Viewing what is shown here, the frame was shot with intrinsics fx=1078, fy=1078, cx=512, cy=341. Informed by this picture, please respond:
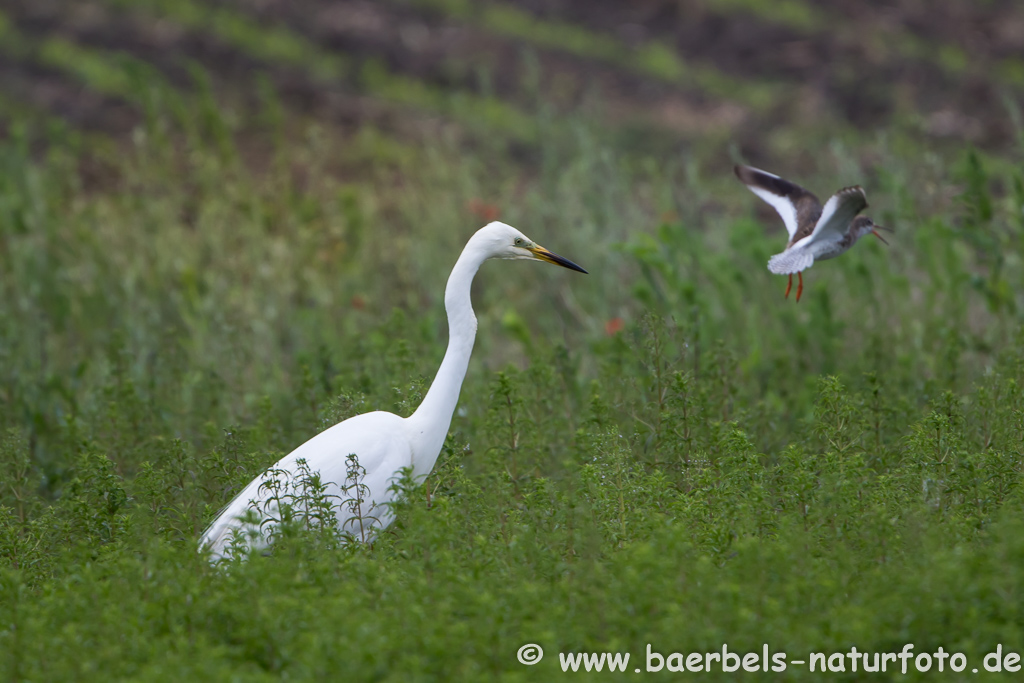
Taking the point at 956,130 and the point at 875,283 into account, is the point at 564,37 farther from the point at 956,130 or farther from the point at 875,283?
the point at 875,283

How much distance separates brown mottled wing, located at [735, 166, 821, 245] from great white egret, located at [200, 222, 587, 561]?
44.5 inches

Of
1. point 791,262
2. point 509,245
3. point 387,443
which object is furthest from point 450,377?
point 791,262

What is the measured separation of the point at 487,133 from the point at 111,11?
7.83 meters

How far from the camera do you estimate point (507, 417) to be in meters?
5.48

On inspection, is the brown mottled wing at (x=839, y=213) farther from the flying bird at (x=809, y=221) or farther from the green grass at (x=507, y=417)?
the green grass at (x=507, y=417)

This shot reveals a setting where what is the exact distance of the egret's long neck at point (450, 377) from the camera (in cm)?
468

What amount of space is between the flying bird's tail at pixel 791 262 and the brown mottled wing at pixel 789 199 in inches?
12.3

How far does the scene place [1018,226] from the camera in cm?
646

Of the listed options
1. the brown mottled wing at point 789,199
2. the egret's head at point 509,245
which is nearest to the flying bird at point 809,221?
the brown mottled wing at point 789,199

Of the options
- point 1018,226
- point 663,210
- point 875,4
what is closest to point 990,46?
point 875,4

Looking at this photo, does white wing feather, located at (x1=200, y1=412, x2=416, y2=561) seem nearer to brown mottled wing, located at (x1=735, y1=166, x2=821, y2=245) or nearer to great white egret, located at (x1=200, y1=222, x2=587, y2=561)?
great white egret, located at (x1=200, y1=222, x2=587, y2=561)

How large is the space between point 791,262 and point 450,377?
1528mm

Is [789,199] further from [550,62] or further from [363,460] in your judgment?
[550,62]

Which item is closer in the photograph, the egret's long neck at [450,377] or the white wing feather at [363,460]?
the white wing feather at [363,460]
